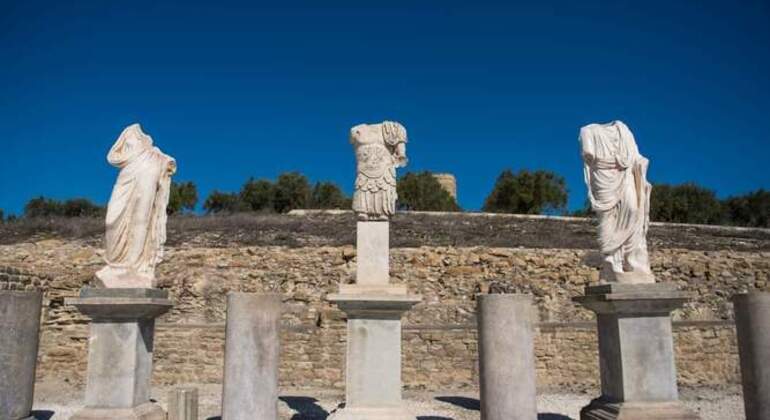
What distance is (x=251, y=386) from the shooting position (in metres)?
6.41

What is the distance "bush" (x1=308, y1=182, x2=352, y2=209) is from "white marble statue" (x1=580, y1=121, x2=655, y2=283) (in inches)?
1580

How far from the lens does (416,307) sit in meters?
14.7

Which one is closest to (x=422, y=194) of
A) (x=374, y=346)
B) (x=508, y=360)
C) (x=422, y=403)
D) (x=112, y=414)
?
(x=422, y=403)

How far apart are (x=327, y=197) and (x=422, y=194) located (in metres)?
8.73

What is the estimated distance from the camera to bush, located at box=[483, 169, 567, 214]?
4575 centimetres

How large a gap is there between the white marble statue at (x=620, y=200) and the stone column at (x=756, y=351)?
131 cm

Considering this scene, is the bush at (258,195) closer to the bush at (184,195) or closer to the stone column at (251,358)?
the bush at (184,195)

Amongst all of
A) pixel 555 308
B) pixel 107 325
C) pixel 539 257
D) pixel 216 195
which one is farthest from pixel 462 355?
pixel 216 195

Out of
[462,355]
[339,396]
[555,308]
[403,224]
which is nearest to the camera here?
[339,396]

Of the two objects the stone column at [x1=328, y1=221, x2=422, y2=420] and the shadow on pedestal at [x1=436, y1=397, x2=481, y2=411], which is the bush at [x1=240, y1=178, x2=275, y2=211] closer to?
the shadow on pedestal at [x1=436, y1=397, x2=481, y2=411]

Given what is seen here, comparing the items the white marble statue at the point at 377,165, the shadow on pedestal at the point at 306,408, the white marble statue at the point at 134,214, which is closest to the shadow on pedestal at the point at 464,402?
the shadow on pedestal at the point at 306,408

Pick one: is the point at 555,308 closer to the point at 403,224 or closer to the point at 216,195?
the point at 403,224

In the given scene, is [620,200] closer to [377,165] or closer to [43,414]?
[377,165]

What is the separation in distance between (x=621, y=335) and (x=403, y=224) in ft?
51.4
